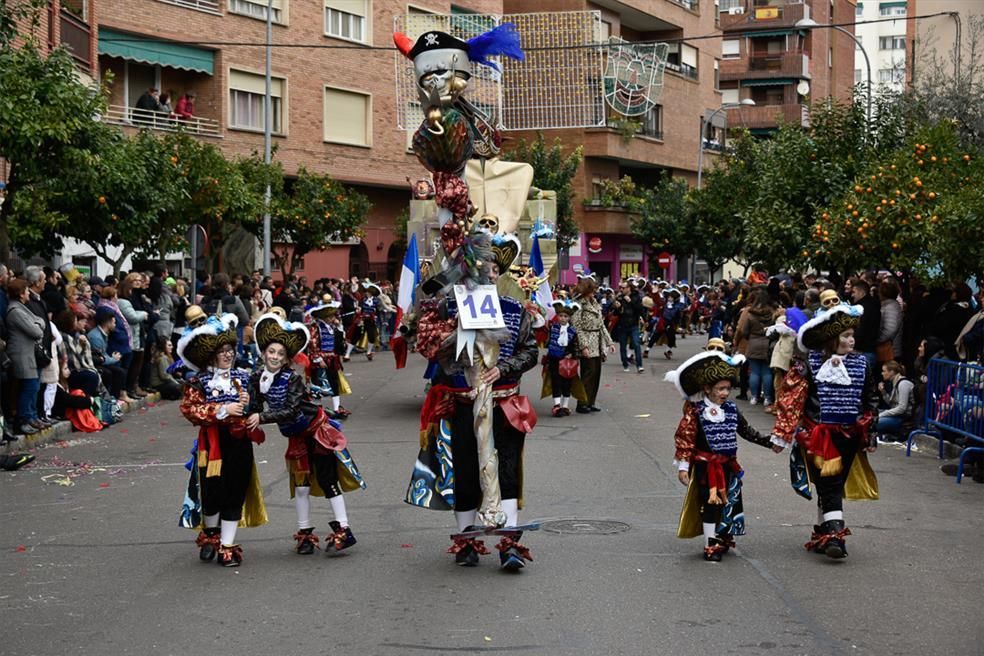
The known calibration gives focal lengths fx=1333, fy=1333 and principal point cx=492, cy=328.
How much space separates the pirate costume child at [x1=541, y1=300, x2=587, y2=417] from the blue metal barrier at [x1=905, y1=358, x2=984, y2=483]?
15.1ft

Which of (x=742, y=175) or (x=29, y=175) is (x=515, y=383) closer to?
(x=29, y=175)

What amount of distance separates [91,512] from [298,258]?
86.5 ft

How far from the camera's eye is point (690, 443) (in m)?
8.73

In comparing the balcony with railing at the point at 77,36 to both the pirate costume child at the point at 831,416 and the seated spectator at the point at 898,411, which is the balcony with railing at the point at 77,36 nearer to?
the seated spectator at the point at 898,411

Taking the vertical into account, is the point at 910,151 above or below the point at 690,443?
above

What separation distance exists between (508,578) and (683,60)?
54.4 metres

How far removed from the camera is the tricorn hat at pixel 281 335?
896 centimetres

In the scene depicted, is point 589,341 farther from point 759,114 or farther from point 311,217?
point 759,114

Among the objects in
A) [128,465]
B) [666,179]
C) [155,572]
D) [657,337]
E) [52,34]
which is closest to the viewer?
[155,572]

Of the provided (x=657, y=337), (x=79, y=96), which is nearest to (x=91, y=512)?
(x=79, y=96)

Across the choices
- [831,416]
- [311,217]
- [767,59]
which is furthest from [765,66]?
[831,416]

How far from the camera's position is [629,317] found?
25.6m

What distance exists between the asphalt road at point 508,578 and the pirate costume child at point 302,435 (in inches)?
8.9

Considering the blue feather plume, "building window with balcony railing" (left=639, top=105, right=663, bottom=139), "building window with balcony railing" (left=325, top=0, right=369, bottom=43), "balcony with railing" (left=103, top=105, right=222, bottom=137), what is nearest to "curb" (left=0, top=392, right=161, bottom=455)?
the blue feather plume
